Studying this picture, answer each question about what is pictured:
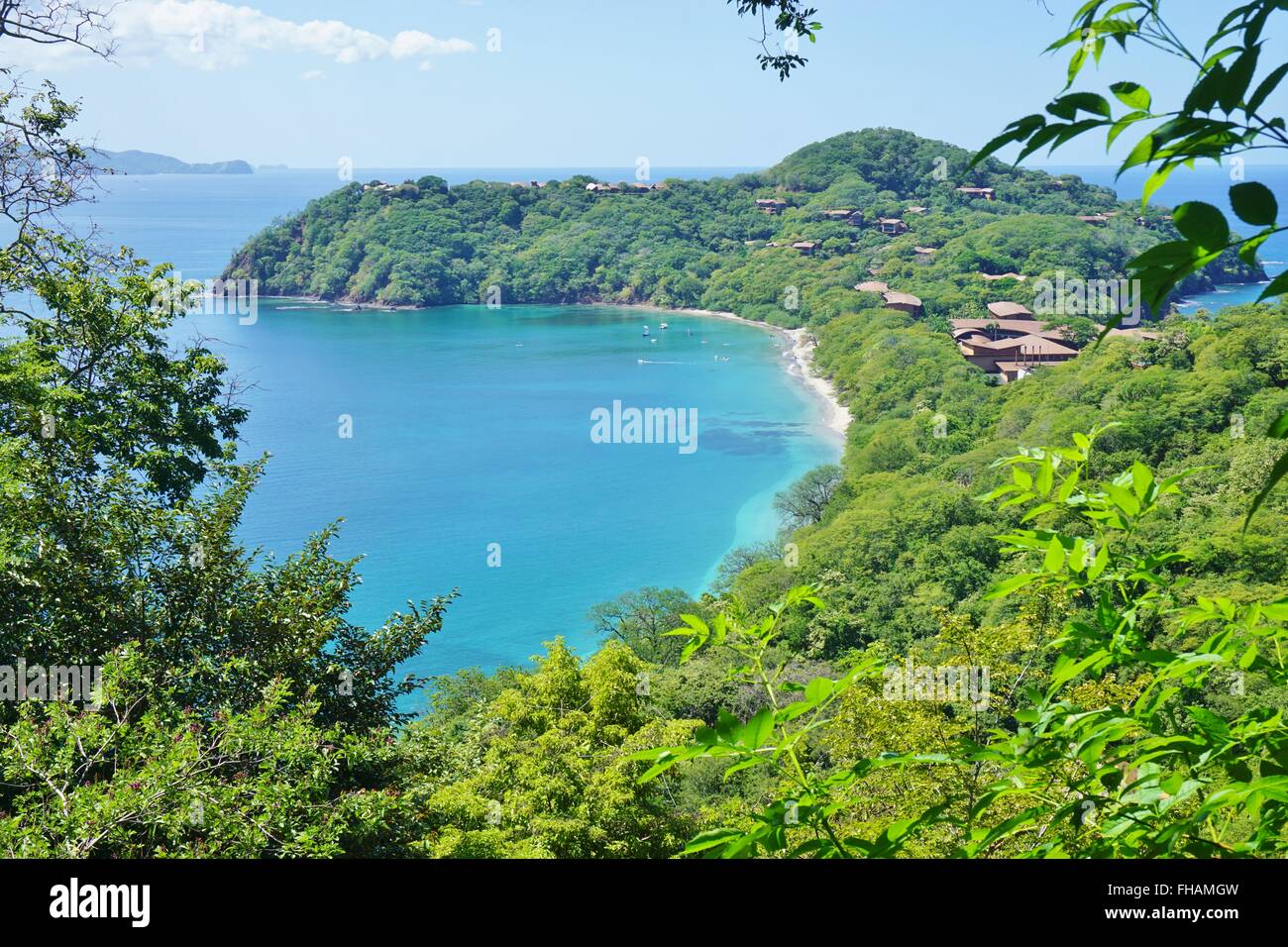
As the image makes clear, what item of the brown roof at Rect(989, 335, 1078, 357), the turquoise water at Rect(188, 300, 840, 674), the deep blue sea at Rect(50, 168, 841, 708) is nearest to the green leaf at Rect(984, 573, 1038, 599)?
the deep blue sea at Rect(50, 168, 841, 708)

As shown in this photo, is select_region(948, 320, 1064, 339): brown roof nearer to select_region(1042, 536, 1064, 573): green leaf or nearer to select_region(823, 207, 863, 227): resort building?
select_region(823, 207, 863, 227): resort building

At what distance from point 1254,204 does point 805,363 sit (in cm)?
4300

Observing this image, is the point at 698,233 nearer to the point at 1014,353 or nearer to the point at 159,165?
the point at 1014,353

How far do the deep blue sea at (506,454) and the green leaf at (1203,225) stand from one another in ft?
37.0

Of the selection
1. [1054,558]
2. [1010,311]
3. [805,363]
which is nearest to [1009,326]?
[1010,311]

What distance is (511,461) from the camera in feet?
105

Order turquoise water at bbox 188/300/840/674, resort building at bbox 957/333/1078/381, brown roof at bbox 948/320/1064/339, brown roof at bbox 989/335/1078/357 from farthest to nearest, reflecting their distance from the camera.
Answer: brown roof at bbox 948/320/1064/339, brown roof at bbox 989/335/1078/357, resort building at bbox 957/333/1078/381, turquoise water at bbox 188/300/840/674

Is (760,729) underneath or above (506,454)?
above

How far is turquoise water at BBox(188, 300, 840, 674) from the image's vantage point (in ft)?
75.3

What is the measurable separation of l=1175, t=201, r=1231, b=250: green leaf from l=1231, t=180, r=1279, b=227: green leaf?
0.05ft

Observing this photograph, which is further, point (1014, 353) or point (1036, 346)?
point (1014, 353)

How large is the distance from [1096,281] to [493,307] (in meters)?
32.4

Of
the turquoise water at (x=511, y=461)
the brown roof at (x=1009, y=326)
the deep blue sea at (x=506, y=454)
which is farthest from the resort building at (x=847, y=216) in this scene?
the brown roof at (x=1009, y=326)
